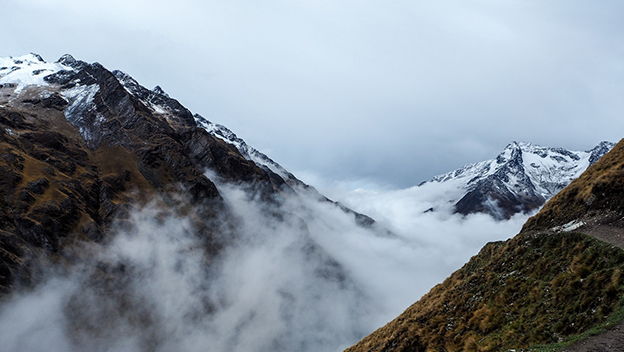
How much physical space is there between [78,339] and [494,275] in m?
163

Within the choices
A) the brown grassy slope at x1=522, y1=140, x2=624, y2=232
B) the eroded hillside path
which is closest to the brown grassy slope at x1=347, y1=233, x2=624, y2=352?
the eroded hillside path

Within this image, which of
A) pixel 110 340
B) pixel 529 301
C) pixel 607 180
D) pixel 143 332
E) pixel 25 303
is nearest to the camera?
pixel 529 301

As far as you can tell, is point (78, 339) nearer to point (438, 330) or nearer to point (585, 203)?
point (438, 330)

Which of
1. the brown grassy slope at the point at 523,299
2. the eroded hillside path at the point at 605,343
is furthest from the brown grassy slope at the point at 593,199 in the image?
the eroded hillside path at the point at 605,343

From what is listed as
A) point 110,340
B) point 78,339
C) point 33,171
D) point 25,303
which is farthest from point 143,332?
point 33,171

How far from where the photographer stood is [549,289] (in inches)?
928

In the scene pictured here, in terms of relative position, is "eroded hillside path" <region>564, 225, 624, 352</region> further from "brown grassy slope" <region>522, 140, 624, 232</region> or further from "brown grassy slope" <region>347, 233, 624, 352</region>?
"brown grassy slope" <region>522, 140, 624, 232</region>

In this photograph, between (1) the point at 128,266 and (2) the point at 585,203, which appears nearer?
(2) the point at 585,203

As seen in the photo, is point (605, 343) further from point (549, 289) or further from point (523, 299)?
point (523, 299)

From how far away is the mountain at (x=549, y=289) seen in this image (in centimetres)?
1961

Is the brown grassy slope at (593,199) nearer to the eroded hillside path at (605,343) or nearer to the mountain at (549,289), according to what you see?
the mountain at (549,289)

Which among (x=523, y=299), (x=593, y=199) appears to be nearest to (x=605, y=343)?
(x=523, y=299)

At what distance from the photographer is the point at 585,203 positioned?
29.6 metres

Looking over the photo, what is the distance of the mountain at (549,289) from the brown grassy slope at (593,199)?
68 mm
